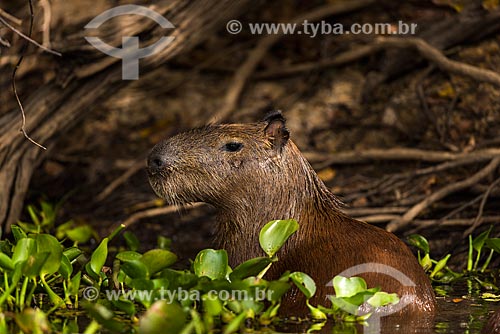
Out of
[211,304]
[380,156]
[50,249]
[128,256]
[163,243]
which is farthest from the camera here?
[380,156]

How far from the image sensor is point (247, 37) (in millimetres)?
10258

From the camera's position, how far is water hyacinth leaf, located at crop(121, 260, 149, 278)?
4.74 meters

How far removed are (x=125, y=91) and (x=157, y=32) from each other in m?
2.92

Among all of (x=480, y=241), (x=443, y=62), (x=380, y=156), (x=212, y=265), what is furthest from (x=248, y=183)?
(x=443, y=62)

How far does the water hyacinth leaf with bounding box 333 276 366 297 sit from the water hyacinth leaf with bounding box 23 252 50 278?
4.21 ft

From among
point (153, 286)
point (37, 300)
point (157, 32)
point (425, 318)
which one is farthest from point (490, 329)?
point (157, 32)

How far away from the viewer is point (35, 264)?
4691 millimetres

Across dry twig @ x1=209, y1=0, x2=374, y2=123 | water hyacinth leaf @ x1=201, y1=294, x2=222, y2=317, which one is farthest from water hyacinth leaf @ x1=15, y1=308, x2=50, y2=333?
dry twig @ x1=209, y1=0, x2=374, y2=123

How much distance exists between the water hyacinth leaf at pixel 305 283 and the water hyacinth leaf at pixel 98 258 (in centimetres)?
97

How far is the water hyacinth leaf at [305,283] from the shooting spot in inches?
186

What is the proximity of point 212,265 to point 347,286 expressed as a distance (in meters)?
0.66

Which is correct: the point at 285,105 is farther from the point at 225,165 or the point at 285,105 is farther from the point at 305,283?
the point at 305,283

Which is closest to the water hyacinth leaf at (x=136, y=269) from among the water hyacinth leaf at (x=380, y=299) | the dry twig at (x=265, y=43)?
the water hyacinth leaf at (x=380, y=299)

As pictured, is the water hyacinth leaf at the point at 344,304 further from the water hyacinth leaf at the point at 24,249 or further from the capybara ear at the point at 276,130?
the water hyacinth leaf at the point at 24,249
